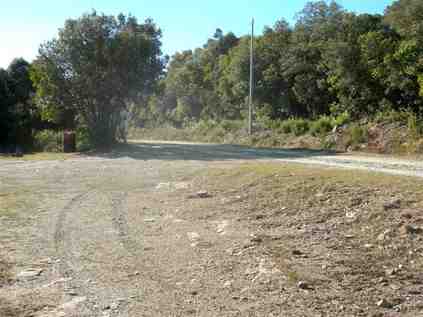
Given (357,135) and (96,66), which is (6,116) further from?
(357,135)

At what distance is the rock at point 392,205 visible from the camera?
7.41 meters

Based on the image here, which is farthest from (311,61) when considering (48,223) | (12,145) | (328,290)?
(328,290)

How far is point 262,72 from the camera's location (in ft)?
118

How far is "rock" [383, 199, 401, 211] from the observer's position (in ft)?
24.3

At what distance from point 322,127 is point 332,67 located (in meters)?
3.28

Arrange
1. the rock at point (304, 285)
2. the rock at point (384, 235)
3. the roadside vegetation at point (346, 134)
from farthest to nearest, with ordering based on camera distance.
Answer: the roadside vegetation at point (346, 134)
the rock at point (384, 235)
the rock at point (304, 285)

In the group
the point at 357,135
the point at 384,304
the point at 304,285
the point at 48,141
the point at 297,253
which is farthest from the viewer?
the point at 48,141

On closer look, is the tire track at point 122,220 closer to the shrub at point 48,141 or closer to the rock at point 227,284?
the rock at point 227,284

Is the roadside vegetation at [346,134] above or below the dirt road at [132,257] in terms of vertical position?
above

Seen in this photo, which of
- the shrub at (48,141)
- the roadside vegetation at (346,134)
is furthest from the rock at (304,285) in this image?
the shrub at (48,141)

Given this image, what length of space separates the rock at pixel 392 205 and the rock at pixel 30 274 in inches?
198

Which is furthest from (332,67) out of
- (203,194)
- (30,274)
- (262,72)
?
(30,274)

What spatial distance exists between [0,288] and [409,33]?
20.6 meters

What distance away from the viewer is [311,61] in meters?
31.1
